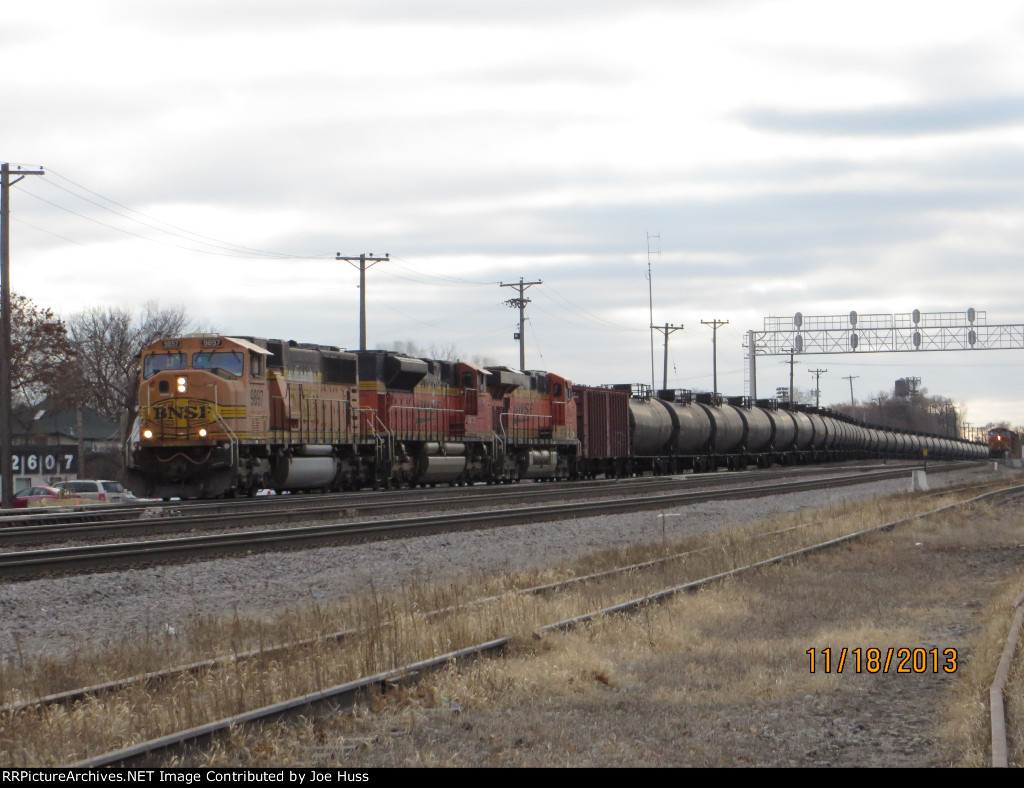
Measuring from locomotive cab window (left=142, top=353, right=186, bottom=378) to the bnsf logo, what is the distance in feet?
3.58

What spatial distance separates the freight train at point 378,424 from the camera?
1017 inches

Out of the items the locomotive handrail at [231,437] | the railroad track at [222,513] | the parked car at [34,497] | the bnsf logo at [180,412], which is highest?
the bnsf logo at [180,412]

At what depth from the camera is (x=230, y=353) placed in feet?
85.9

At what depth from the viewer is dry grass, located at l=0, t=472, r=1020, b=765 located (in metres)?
6.30

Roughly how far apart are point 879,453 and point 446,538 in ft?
239

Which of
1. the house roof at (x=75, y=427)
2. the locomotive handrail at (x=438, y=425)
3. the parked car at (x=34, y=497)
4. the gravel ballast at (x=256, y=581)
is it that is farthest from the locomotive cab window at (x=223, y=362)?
the house roof at (x=75, y=427)

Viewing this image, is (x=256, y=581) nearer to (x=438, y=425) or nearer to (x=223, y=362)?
(x=223, y=362)

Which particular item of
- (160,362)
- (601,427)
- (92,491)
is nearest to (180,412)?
(160,362)

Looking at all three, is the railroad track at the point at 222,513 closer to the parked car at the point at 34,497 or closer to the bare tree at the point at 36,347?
the parked car at the point at 34,497

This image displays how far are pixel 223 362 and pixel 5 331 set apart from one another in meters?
9.93

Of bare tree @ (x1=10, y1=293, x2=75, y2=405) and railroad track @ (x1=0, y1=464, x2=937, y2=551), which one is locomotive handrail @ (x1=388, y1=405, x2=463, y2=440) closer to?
railroad track @ (x1=0, y1=464, x2=937, y2=551)

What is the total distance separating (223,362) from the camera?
26.1 meters

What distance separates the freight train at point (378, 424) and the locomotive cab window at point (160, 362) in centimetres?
3
